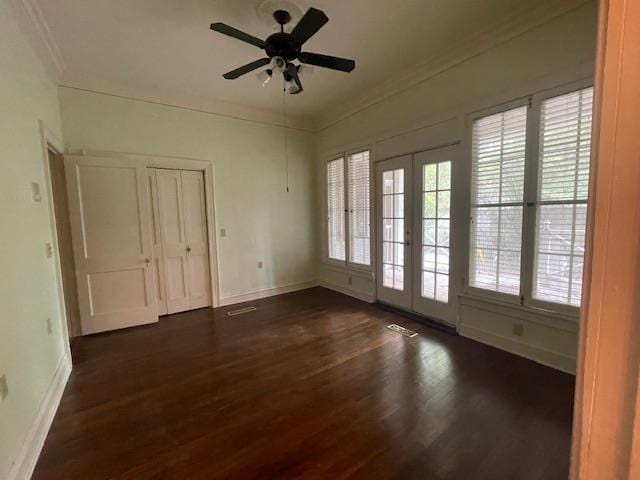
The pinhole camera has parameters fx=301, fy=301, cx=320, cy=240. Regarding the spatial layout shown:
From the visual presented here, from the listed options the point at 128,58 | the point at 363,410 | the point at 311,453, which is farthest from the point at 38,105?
the point at 363,410

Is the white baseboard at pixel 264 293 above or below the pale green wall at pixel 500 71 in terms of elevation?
below

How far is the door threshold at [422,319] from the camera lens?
3327 mm

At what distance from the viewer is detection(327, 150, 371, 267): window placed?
4.42 m

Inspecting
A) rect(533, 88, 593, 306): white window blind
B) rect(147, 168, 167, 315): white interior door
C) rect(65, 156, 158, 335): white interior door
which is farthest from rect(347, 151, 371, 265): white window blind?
rect(65, 156, 158, 335): white interior door

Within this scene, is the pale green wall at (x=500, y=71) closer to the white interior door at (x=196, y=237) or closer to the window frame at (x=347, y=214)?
the window frame at (x=347, y=214)

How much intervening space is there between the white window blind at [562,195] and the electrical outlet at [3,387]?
146 inches

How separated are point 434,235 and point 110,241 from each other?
3.78 meters

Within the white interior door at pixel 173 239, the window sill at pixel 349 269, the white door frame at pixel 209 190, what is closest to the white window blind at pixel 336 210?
the window sill at pixel 349 269

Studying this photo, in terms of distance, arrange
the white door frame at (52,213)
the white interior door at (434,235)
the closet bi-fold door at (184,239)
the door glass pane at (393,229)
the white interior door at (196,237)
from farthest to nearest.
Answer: the white interior door at (196,237) < the closet bi-fold door at (184,239) < the door glass pane at (393,229) < the white interior door at (434,235) < the white door frame at (52,213)

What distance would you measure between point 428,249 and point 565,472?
7.41ft

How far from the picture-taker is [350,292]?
15.7 ft

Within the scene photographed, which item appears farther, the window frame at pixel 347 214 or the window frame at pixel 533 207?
the window frame at pixel 347 214

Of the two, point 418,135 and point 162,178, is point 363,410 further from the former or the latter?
point 162,178

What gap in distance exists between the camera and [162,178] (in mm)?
3922
